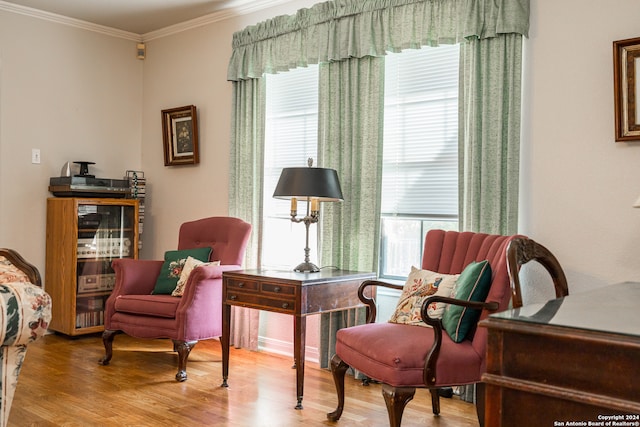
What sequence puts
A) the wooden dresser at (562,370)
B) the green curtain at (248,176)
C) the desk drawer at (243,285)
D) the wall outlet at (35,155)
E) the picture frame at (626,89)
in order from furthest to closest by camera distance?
the wall outlet at (35,155)
the green curtain at (248,176)
the desk drawer at (243,285)
the picture frame at (626,89)
the wooden dresser at (562,370)

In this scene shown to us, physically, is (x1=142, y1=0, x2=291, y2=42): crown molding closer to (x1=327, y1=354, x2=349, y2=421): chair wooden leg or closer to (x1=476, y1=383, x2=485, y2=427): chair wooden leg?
(x1=327, y1=354, x2=349, y2=421): chair wooden leg

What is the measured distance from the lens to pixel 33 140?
5332 mm


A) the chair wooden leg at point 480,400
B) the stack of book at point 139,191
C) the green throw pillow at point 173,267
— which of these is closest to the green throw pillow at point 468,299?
the chair wooden leg at point 480,400

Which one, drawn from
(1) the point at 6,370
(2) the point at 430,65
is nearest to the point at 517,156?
(2) the point at 430,65

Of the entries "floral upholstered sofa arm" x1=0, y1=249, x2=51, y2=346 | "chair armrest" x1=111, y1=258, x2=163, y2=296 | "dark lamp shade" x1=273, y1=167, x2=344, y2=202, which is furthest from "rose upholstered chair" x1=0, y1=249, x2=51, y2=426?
"chair armrest" x1=111, y1=258, x2=163, y2=296

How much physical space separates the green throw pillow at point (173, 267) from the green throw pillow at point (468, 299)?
2187 mm

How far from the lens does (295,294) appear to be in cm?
350

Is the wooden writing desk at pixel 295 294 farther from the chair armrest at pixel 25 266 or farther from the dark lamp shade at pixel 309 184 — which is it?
the chair armrest at pixel 25 266

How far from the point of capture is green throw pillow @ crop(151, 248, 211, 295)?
14.6 feet

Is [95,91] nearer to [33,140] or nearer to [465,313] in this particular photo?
[33,140]

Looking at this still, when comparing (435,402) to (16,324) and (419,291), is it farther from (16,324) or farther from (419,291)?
(16,324)

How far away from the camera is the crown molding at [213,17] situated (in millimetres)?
4953

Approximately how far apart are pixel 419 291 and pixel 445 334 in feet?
1.02

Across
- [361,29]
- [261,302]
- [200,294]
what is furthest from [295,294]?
[361,29]
